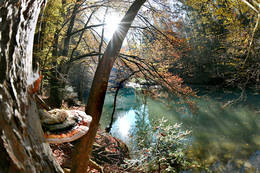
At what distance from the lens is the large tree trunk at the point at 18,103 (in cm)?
69

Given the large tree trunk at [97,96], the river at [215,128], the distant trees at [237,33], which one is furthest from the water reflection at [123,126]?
the large tree trunk at [97,96]

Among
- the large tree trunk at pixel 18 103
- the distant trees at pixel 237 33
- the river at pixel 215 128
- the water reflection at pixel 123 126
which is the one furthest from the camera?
the water reflection at pixel 123 126

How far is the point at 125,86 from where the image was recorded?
7.21 meters

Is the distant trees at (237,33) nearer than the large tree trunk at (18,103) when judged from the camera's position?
No

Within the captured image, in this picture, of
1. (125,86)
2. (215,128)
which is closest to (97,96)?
(125,86)

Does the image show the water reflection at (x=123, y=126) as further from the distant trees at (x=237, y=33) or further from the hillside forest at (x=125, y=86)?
the distant trees at (x=237, y=33)

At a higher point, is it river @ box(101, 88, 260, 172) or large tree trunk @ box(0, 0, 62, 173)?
large tree trunk @ box(0, 0, 62, 173)

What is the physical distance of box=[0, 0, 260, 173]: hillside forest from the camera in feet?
2.64

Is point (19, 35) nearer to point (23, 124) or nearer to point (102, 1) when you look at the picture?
point (23, 124)

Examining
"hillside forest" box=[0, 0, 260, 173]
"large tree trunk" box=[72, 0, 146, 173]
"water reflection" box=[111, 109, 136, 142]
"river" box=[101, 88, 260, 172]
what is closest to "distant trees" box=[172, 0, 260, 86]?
"hillside forest" box=[0, 0, 260, 173]

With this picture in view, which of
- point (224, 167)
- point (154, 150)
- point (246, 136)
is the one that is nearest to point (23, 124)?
point (154, 150)

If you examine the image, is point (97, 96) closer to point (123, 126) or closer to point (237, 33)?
point (237, 33)

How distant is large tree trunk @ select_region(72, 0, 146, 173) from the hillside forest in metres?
0.02

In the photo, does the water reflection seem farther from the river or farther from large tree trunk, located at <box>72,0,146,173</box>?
large tree trunk, located at <box>72,0,146,173</box>
